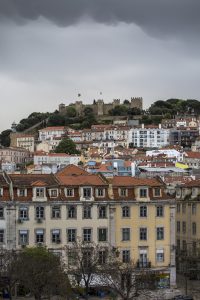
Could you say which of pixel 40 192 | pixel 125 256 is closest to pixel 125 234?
pixel 125 256

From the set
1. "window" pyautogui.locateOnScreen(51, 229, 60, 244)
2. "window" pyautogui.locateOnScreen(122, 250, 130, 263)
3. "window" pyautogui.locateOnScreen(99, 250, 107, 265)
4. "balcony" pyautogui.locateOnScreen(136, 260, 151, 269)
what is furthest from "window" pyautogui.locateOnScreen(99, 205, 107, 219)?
"balcony" pyautogui.locateOnScreen(136, 260, 151, 269)

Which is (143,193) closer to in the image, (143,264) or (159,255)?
(159,255)

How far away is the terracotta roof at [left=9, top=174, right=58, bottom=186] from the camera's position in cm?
6129

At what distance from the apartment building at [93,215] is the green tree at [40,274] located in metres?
6.13

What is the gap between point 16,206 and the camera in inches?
2362

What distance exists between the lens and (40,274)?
52.3 m

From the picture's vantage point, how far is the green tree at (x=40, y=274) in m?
52.1

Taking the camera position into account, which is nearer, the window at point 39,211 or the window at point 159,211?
the window at point 39,211

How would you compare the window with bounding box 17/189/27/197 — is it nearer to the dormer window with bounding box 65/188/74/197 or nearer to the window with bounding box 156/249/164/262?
the dormer window with bounding box 65/188/74/197

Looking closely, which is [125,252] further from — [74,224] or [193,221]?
[193,221]

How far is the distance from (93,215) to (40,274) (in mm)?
10331

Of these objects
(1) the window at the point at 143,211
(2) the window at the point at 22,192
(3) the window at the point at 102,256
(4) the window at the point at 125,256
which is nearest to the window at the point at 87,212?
(3) the window at the point at 102,256

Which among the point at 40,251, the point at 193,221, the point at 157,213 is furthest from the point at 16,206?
the point at 193,221

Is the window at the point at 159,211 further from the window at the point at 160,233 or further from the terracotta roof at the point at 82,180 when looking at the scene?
the terracotta roof at the point at 82,180
